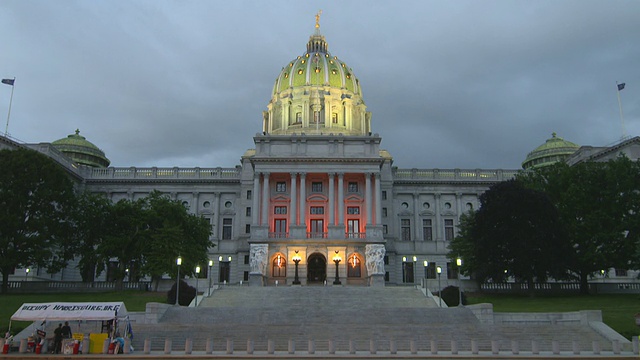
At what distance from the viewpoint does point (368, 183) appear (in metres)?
75.4

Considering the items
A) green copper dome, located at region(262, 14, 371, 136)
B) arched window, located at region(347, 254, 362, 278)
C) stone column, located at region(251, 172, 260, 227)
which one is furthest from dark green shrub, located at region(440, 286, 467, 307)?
green copper dome, located at region(262, 14, 371, 136)

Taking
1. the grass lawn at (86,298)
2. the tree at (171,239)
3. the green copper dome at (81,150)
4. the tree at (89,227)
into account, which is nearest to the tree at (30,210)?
the tree at (89,227)

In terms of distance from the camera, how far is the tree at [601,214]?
53.1m

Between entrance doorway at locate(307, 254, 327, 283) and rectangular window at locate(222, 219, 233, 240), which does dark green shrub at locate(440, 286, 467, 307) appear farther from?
rectangular window at locate(222, 219, 233, 240)

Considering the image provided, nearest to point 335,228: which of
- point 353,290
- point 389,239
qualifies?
point 389,239

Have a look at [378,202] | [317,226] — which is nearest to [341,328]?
[378,202]

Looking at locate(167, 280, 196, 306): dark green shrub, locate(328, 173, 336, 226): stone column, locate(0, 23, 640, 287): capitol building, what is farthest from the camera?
locate(328, 173, 336, 226): stone column

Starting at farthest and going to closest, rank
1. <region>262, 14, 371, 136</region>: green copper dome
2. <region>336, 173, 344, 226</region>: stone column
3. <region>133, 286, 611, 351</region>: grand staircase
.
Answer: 1. <region>262, 14, 371, 136</region>: green copper dome
2. <region>336, 173, 344, 226</region>: stone column
3. <region>133, 286, 611, 351</region>: grand staircase

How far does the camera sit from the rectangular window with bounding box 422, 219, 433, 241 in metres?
85.9

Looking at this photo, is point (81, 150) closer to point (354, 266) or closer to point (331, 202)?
point (331, 202)

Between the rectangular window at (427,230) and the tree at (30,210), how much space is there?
1869 inches

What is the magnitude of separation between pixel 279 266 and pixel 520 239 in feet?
97.7

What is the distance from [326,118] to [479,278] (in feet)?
168

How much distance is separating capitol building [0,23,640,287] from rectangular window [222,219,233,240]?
0.15 metres
